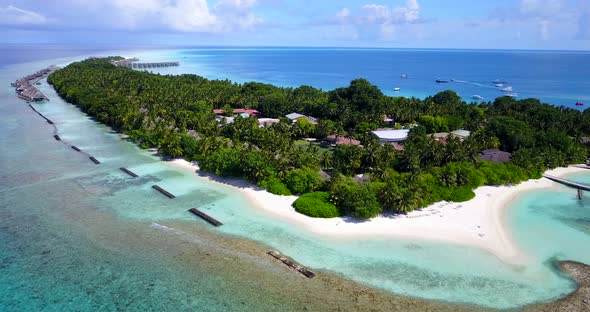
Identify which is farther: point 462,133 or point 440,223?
point 462,133

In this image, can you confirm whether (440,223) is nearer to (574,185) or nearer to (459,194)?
(459,194)

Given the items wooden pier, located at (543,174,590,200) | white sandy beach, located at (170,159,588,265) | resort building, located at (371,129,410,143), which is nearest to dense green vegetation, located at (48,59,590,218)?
white sandy beach, located at (170,159,588,265)

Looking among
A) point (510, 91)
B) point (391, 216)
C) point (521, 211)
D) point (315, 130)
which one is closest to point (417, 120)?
point (315, 130)

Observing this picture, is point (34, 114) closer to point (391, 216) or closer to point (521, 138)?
point (391, 216)

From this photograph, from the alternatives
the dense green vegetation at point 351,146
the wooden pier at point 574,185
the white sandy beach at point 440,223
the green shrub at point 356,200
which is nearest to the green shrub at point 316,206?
the dense green vegetation at point 351,146

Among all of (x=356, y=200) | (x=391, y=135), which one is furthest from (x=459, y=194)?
(x=391, y=135)

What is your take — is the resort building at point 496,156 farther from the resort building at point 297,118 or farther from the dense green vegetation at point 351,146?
the resort building at point 297,118
